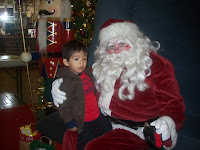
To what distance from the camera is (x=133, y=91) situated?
43.8 inches

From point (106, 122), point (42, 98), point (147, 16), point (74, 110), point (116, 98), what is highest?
point (147, 16)

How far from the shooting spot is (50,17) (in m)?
1.97

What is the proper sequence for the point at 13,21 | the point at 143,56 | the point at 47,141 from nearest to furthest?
1. the point at 143,56
2. the point at 47,141
3. the point at 13,21

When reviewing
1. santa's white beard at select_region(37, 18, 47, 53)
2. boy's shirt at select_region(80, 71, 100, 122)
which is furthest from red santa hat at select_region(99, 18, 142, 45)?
santa's white beard at select_region(37, 18, 47, 53)

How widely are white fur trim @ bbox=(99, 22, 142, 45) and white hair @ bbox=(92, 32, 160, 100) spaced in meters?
0.02

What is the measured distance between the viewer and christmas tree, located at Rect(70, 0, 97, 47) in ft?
7.56

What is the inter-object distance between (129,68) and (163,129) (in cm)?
40

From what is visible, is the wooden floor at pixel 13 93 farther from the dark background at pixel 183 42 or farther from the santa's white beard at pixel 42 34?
the dark background at pixel 183 42

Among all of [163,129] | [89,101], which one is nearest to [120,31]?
[89,101]

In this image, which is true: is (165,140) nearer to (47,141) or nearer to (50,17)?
(47,141)

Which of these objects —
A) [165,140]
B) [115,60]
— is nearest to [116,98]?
[115,60]

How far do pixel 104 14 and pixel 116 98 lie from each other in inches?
30.3

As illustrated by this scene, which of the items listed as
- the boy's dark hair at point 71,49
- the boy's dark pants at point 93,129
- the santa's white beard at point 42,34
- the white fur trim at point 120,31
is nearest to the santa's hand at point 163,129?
the boy's dark pants at point 93,129

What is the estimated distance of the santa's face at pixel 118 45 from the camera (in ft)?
3.88
